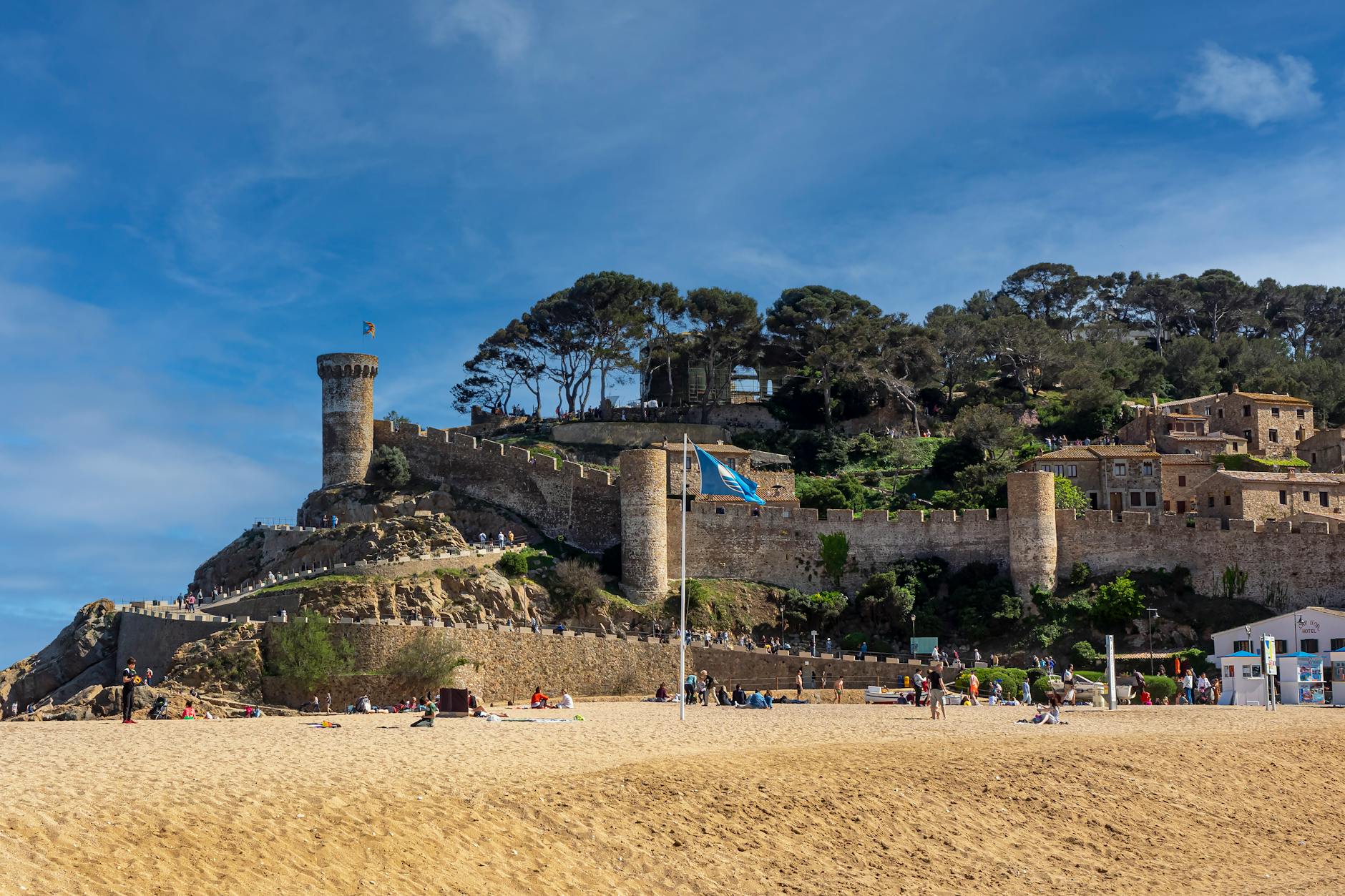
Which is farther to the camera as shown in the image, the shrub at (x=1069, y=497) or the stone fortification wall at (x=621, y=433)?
the stone fortification wall at (x=621, y=433)

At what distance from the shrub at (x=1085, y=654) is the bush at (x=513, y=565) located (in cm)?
1820

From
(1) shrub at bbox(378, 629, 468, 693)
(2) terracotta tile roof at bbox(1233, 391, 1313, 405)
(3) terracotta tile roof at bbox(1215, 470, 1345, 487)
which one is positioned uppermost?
(2) terracotta tile roof at bbox(1233, 391, 1313, 405)

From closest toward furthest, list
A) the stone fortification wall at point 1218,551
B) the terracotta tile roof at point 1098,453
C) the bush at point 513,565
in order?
the bush at point 513,565 < the stone fortification wall at point 1218,551 < the terracotta tile roof at point 1098,453

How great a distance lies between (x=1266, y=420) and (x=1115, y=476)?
12.5 metres

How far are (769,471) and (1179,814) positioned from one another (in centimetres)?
3394

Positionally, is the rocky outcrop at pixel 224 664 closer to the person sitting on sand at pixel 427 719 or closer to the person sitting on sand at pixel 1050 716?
the person sitting on sand at pixel 427 719

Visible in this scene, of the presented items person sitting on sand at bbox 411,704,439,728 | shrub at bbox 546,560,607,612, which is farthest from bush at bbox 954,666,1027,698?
person sitting on sand at bbox 411,704,439,728

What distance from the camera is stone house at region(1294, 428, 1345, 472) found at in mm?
57469

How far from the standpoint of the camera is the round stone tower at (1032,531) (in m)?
46.2

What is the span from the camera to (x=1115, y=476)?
54406 millimetres

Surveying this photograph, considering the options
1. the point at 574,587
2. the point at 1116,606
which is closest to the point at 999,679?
the point at 1116,606

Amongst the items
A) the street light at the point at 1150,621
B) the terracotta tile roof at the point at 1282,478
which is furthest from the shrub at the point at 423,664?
the terracotta tile roof at the point at 1282,478

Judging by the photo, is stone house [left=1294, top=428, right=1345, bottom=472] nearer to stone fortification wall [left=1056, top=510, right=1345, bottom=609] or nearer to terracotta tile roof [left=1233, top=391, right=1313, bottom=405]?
terracotta tile roof [left=1233, top=391, right=1313, bottom=405]

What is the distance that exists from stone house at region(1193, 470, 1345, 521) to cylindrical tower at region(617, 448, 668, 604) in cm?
2098
